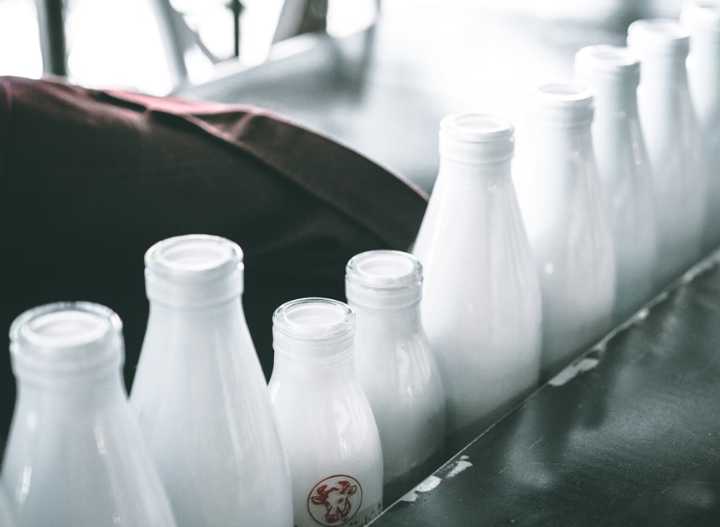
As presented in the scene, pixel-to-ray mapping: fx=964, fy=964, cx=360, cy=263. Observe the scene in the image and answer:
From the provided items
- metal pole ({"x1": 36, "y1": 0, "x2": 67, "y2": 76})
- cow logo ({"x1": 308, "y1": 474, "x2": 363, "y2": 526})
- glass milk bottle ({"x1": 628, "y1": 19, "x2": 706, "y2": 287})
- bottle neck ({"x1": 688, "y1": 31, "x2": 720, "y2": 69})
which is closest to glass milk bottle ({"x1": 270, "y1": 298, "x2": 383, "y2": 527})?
cow logo ({"x1": 308, "y1": 474, "x2": 363, "y2": 526})

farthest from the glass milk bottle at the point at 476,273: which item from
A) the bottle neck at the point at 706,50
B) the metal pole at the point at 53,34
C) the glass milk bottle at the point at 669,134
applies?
the metal pole at the point at 53,34

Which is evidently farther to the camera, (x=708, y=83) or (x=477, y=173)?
(x=708, y=83)

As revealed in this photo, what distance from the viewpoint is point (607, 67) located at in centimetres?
63

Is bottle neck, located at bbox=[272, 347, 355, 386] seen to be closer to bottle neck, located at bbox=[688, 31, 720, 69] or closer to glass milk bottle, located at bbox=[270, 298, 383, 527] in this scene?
glass milk bottle, located at bbox=[270, 298, 383, 527]

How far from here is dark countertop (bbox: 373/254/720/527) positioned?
0.45m

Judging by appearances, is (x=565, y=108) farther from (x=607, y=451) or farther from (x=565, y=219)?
(x=607, y=451)

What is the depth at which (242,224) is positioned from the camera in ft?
2.35

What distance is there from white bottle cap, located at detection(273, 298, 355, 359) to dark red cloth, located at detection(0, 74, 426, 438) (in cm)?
22

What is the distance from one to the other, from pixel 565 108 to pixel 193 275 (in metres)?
0.29

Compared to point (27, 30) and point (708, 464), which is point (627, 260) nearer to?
point (708, 464)

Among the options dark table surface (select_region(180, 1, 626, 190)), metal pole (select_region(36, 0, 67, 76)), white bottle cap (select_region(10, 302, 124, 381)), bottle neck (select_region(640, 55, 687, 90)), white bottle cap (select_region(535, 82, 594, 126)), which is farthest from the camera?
metal pole (select_region(36, 0, 67, 76))

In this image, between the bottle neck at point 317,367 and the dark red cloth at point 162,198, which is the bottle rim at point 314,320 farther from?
the dark red cloth at point 162,198

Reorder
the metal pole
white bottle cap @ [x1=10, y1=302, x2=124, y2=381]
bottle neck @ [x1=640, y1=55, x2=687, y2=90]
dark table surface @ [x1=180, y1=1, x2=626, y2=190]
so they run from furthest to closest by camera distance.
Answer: the metal pole → dark table surface @ [x1=180, y1=1, x2=626, y2=190] → bottle neck @ [x1=640, y1=55, x2=687, y2=90] → white bottle cap @ [x1=10, y1=302, x2=124, y2=381]

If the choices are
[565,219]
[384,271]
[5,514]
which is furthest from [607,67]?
[5,514]
